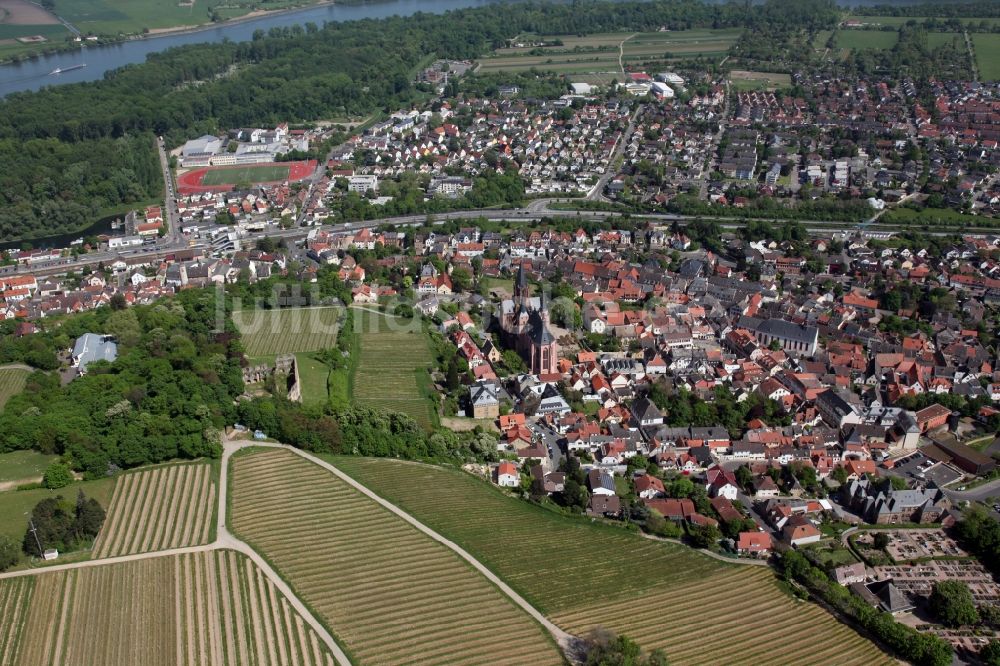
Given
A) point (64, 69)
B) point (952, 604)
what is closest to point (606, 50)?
point (64, 69)

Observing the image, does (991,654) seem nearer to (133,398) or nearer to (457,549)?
(457,549)

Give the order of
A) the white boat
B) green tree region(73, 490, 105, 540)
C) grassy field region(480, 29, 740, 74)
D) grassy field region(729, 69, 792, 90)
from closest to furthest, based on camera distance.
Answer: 1. green tree region(73, 490, 105, 540)
2. grassy field region(729, 69, 792, 90)
3. the white boat
4. grassy field region(480, 29, 740, 74)

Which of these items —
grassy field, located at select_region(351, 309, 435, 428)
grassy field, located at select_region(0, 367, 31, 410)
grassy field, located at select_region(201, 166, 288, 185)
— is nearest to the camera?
grassy field, located at select_region(0, 367, 31, 410)

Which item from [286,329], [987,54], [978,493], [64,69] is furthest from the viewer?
[64,69]

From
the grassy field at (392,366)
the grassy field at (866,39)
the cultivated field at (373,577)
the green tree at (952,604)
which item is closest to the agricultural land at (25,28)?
the grassy field at (392,366)

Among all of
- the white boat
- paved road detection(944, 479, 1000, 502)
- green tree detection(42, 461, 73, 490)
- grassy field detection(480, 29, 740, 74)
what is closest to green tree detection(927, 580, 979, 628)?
paved road detection(944, 479, 1000, 502)

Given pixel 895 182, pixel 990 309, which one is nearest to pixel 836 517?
pixel 990 309

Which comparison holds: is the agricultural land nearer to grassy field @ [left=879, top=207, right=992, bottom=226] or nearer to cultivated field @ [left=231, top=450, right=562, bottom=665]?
cultivated field @ [left=231, top=450, right=562, bottom=665]
